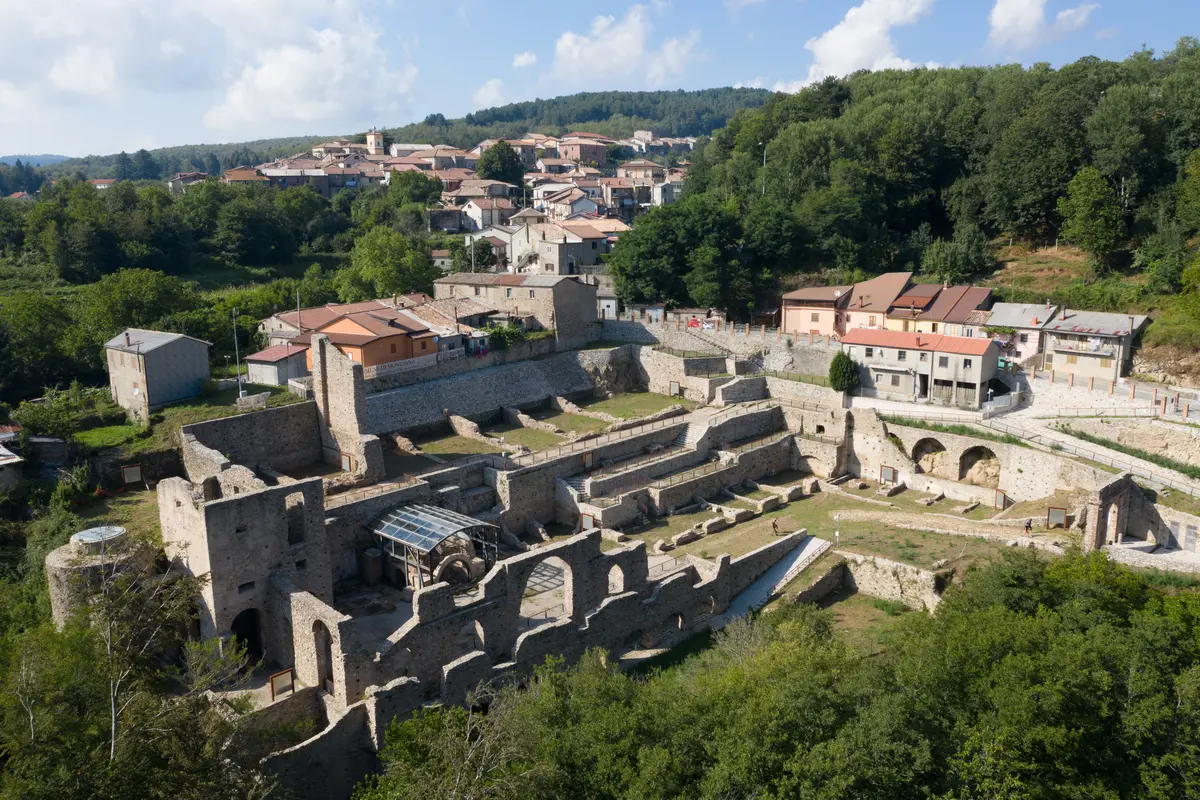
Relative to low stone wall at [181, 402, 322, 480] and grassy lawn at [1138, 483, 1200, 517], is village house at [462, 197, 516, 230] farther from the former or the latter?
grassy lawn at [1138, 483, 1200, 517]

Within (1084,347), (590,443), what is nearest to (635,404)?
(590,443)

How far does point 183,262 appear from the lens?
6581cm

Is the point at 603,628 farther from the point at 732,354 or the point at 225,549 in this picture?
the point at 732,354

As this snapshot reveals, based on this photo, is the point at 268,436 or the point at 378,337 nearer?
the point at 268,436

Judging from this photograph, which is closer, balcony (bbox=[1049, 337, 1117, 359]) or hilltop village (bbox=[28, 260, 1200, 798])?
hilltop village (bbox=[28, 260, 1200, 798])

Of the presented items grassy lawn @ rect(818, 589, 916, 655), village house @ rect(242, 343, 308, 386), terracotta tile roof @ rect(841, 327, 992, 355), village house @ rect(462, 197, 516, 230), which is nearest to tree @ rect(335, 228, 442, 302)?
village house @ rect(242, 343, 308, 386)

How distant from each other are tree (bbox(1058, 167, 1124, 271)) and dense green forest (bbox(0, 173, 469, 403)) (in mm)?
35308

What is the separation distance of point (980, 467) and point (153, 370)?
32513 mm

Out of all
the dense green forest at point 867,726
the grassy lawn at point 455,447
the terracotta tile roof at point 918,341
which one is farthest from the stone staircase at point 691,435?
the dense green forest at point 867,726

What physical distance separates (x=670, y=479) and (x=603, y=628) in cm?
1151

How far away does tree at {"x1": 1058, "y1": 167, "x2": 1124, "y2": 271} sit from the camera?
46969 millimetres

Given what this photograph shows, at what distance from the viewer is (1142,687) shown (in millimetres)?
19625

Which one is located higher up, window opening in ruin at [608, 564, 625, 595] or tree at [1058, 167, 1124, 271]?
tree at [1058, 167, 1124, 271]

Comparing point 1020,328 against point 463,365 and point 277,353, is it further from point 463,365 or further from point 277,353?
point 277,353
